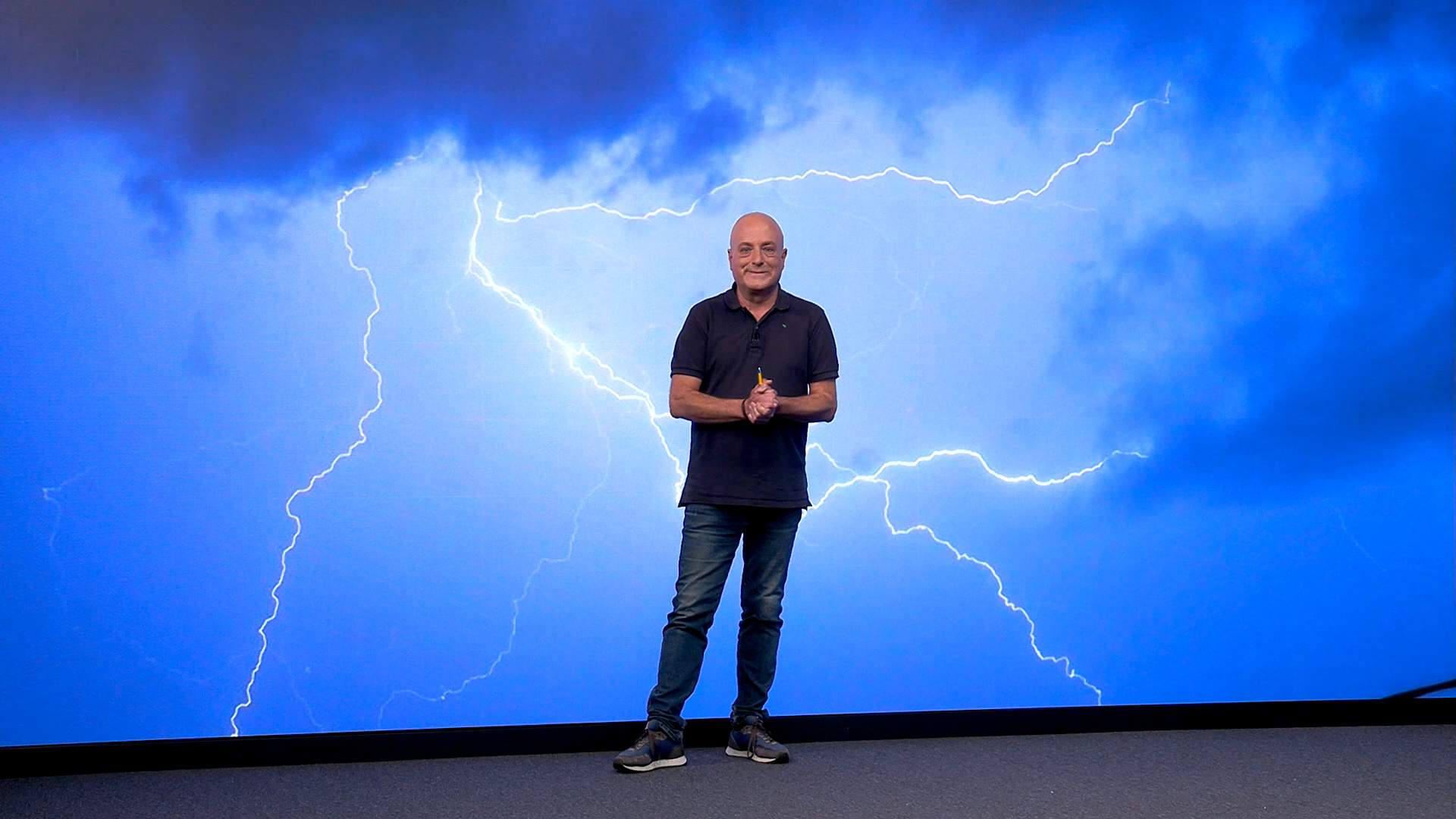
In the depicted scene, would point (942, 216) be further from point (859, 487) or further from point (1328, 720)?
point (1328, 720)

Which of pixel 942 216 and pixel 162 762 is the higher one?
pixel 942 216

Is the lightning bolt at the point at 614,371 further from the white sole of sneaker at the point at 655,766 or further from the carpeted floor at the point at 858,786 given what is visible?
the white sole of sneaker at the point at 655,766

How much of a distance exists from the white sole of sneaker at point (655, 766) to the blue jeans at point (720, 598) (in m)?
0.05

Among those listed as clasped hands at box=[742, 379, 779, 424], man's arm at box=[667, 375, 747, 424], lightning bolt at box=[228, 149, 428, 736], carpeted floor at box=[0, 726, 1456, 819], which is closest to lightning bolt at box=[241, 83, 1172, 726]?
lightning bolt at box=[228, 149, 428, 736]

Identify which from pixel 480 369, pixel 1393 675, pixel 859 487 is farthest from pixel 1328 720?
pixel 480 369

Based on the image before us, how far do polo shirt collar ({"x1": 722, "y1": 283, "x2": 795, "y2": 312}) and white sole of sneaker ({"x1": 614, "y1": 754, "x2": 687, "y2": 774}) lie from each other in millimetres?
948

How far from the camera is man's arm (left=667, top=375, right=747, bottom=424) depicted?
2447 millimetres

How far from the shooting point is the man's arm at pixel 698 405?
2.45 meters

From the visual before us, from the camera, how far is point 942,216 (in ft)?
10.0

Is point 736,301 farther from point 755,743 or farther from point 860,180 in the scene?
point 755,743

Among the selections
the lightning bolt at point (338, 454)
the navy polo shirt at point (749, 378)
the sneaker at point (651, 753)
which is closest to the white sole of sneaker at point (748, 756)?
the sneaker at point (651, 753)

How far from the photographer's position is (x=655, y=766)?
2.54 meters

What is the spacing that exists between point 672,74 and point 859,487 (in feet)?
3.57

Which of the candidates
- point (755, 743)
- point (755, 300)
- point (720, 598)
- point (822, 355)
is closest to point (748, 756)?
point (755, 743)
